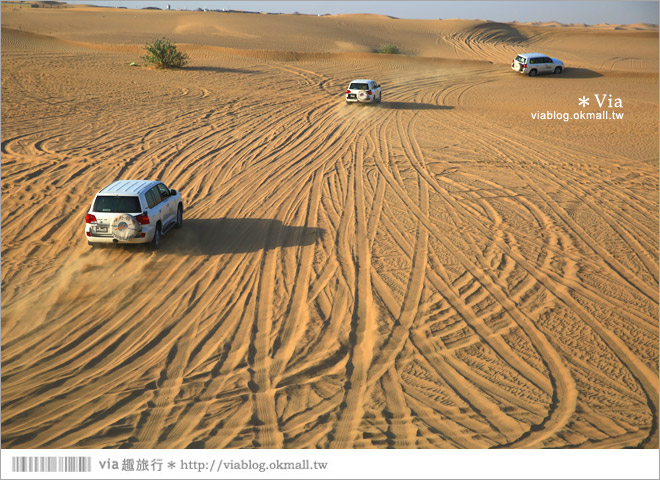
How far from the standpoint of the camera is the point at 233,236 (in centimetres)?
1368

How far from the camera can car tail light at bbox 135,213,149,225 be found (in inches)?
476

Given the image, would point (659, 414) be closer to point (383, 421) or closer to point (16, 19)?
point (383, 421)

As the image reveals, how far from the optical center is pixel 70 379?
832cm

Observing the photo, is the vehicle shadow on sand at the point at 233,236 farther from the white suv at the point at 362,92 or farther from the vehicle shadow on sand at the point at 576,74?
the vehicle shadow on sand at the point at 576,74

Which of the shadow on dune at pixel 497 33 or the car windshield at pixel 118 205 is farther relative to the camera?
the shadow on dune at pixel 497 33

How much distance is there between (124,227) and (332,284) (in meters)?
4.66

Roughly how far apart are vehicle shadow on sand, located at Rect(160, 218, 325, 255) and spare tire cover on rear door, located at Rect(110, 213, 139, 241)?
916 millimetres

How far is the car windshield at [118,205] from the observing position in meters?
12.3

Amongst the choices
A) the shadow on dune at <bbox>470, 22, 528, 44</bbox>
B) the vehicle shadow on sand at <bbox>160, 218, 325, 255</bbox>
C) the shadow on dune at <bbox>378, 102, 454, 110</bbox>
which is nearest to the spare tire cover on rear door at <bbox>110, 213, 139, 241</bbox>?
the vehicle shadow on sand at <bbox>160, 218, 325, 255</bbox>

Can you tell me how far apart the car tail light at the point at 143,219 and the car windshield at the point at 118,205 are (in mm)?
203

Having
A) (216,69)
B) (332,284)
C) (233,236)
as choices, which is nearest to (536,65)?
(216,69)

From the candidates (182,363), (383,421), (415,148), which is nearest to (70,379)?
(182,363)

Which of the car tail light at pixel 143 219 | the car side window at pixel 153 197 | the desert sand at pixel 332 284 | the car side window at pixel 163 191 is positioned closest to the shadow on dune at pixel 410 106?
the desert sand at pixel 332 284

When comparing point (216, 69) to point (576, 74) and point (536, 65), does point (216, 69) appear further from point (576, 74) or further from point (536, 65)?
point (576, 74)
